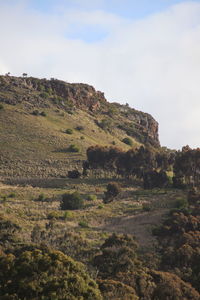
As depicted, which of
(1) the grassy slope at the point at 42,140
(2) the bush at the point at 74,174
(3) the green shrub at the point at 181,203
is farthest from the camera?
(1) the grassy slope at the point at 42,140

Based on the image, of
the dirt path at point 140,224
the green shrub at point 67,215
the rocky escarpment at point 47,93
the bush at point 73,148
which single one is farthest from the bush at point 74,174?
the rocky escarpment at point 47,93

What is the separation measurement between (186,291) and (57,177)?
50651 mm

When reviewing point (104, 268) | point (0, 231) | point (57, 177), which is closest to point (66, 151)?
point (57, 177)

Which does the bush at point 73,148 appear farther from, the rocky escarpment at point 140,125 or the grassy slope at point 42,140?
the rocky escarpment at point 140,125

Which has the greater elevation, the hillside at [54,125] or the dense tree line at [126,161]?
the hillside at [54,125]

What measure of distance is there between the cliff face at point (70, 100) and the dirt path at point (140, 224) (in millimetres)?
61123

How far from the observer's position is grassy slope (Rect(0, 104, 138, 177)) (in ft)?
Answer: 247

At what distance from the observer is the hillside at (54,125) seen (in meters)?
78.5

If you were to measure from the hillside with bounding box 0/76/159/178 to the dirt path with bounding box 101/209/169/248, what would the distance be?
29.1m

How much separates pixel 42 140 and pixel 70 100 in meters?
38.0

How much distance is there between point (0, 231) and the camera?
3341 cm

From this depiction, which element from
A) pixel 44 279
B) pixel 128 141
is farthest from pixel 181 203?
pixel 128 141

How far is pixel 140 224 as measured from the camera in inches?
1726

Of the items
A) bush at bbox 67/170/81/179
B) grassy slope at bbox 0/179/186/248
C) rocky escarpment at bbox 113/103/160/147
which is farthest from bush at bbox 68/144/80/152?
rocky escarpment at bbox 113/103/160/147
